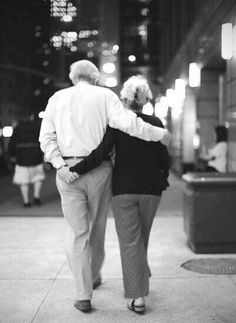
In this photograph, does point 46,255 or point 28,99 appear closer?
point 46,255

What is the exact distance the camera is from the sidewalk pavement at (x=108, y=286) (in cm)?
402

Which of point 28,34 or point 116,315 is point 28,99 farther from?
point 116,315

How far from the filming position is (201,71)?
15.5 meters

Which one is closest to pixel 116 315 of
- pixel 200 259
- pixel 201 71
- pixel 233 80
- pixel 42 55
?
pixel 200 259

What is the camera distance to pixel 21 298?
14.8ft

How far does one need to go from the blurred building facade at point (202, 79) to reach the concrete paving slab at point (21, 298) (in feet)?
10.5

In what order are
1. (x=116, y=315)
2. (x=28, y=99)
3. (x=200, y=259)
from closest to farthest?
(x=116, y=315), (x=200, y=259), (x=28, y=99)

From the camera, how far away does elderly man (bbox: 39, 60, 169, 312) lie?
13.5 ft

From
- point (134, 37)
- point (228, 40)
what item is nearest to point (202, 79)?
point (228, 40)

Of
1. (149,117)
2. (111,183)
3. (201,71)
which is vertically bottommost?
(111,183)

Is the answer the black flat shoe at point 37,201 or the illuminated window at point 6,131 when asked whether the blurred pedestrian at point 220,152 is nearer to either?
the black flat shoe at point 37,201

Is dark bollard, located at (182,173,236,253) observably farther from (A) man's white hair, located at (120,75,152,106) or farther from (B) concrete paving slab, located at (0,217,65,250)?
(A) man's white hair, located at (120,75,152,106)

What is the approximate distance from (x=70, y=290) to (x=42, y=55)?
33699 millimetres

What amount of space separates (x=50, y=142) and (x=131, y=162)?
0.68 meters
